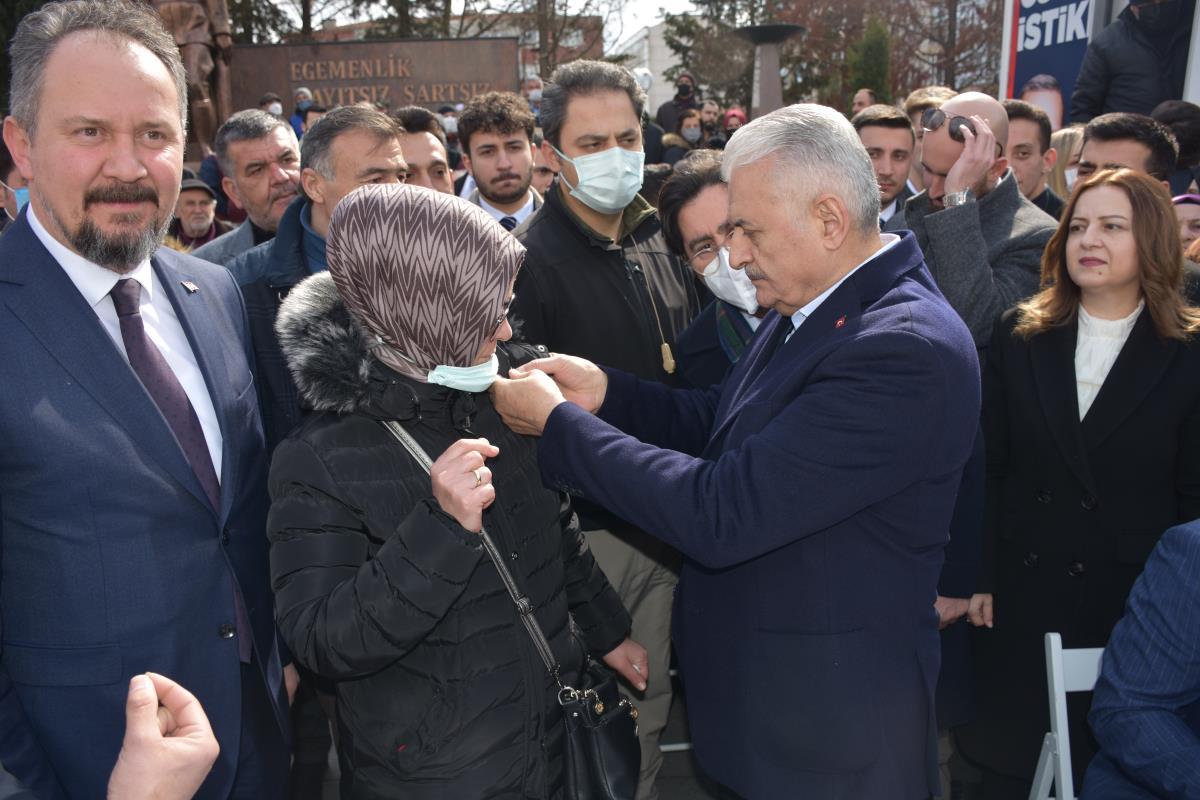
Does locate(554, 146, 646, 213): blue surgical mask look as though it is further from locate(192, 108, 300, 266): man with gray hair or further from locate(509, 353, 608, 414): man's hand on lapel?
locate(192, 108, 300, 266): man with gray hair

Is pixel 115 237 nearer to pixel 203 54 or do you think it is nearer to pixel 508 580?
pixel 508 580

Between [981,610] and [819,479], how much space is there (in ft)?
6.28

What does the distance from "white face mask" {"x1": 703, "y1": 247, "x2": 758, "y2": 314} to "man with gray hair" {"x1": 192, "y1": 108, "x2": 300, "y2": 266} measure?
97.6 inches

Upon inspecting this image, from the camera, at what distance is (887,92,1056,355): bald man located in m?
3.38

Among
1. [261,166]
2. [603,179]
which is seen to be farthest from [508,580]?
[261,166]

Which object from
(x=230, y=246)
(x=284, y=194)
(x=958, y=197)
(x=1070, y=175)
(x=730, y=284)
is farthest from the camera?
(x=1070, y=175)

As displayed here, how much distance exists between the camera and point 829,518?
6.08ft

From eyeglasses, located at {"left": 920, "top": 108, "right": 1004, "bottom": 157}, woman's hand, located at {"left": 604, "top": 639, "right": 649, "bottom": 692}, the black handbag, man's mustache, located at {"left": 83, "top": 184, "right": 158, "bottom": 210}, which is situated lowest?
woman's hand, located at {"left": 604, "top": 639, "right": 649, "bottom": 692}

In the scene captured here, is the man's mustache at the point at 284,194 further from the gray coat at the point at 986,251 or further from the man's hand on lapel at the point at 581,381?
the gray coat at the point at 986,251

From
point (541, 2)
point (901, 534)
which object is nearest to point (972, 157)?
point (901, 534)

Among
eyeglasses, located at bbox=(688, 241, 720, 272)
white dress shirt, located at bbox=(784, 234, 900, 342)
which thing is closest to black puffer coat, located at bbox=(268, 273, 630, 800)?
white dress shirt, located at bbox=(784, 234, 900, 342)

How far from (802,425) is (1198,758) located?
1.14m

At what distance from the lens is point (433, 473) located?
1753 mm

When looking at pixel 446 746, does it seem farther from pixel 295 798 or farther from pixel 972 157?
pixel 972 157
